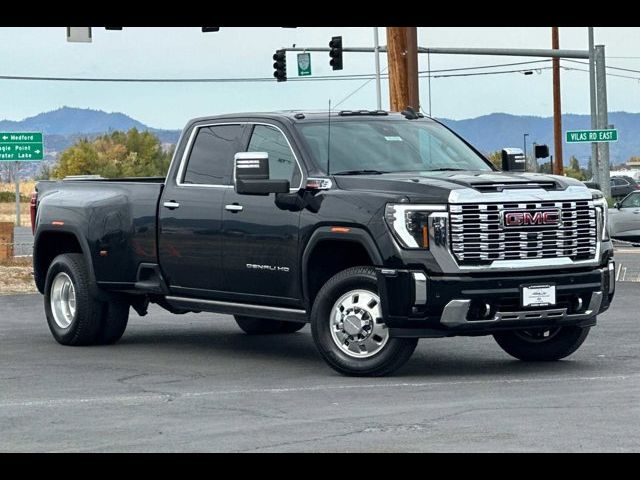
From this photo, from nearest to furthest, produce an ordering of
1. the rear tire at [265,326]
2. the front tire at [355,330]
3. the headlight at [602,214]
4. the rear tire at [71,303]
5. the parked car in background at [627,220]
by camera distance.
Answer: the front tire at [355,330] → the headlight at [602,214] → the rear tire at [71,303] → the rear tire at [265,326] → the parked car in background at [627,220]

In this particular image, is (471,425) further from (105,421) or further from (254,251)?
(254,251)

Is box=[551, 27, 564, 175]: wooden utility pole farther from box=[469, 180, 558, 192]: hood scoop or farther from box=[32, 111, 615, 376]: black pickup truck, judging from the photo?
box=[469, 180, 558, 192]: hood scoop

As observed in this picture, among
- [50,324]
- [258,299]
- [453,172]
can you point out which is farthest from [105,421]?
[50,324]

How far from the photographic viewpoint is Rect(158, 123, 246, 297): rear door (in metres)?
13.8

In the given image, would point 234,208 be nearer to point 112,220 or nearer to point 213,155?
point 213,155

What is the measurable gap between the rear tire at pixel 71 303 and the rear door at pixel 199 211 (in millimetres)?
1251

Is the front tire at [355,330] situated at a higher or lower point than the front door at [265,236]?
lower

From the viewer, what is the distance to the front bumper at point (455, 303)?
39.5 feet

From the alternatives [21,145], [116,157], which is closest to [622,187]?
[21,145]

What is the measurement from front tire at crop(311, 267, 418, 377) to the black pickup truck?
1 centimetres

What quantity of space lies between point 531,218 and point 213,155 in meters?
3.24

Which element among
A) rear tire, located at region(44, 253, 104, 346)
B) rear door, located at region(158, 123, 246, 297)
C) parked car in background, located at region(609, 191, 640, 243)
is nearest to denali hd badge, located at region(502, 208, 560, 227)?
rear door, located at region(158, 123, 246, 297)

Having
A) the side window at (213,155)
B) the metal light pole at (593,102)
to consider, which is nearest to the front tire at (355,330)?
the side window at (213,155)

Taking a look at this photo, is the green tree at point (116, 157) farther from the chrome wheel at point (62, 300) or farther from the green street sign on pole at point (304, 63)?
the chrome wheel at point (62, 300)
